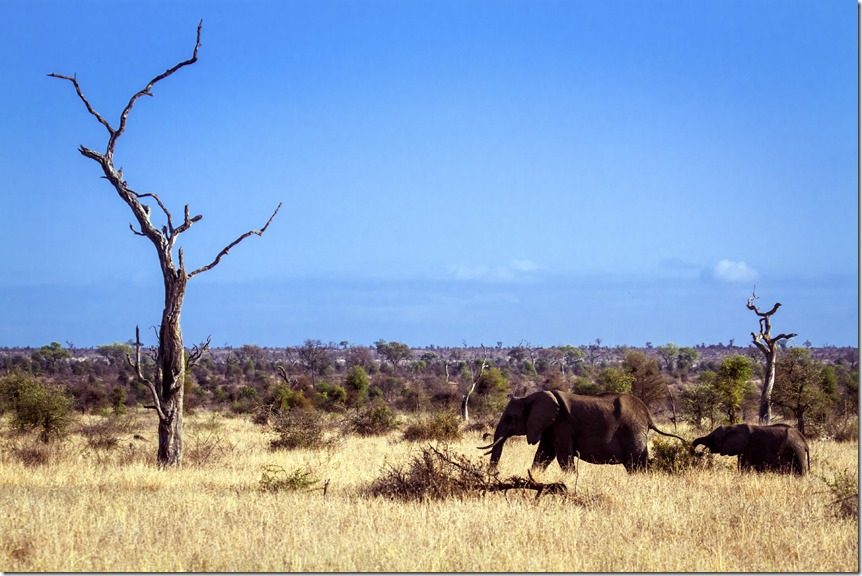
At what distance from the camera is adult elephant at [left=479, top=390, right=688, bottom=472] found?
16.7 m

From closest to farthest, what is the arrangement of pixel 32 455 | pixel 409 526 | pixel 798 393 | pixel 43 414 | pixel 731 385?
pixel 409 526, pixel 32 455, pixel 43 414, pixel 798 393, pixel 731 385

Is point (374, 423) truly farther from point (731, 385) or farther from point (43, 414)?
point (731, 385)

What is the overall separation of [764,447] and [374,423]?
1476 centimetres

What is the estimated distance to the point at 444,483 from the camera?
13.0 metres

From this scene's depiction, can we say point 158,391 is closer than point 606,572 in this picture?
No

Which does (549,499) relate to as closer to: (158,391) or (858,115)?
(858,115)

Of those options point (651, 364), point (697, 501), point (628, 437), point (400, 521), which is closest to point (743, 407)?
point (651, 364)

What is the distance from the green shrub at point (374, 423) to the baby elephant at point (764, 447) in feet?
44.1

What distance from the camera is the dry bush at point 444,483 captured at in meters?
12.9

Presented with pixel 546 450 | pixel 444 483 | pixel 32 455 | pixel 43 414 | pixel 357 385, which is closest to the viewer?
pixel 444 483

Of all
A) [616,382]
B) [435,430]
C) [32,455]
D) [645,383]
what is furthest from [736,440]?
[645,383]

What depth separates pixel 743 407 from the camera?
1634 inches

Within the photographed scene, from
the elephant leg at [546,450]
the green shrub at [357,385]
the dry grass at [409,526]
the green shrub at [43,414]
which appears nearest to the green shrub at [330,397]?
the green shrub at [357,385]

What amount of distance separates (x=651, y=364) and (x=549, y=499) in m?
32.0
